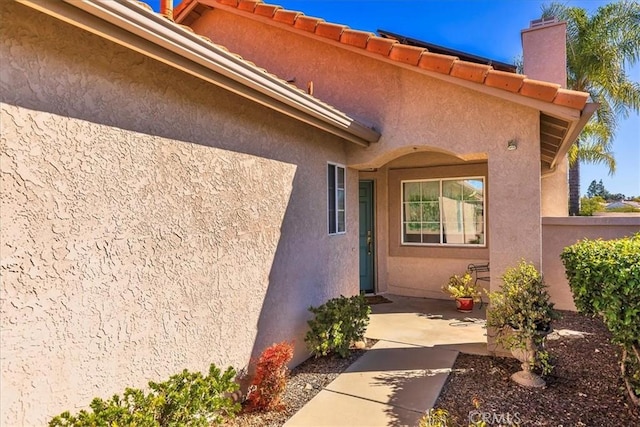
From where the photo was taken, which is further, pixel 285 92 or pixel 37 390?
pixel 285 92

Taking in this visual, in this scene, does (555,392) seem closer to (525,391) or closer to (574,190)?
(525,391)

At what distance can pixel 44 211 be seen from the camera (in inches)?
128

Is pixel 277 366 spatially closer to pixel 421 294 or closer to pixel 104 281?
pixel 104 281

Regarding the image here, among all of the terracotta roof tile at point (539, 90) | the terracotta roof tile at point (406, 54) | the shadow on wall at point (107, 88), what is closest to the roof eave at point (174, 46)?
the shadow on wall at point (107, 88)

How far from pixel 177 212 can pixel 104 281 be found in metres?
1.17

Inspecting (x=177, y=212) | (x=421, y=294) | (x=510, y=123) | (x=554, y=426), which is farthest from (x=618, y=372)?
(x=177, y=212)

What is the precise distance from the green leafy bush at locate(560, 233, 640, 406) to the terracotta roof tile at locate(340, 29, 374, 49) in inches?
230

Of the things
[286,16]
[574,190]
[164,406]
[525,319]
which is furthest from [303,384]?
[574,190]

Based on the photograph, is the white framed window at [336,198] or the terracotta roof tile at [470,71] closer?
the terracotta roof tile at [470,71]

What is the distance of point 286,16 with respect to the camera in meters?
8.98

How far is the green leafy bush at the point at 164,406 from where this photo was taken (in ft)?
10.6

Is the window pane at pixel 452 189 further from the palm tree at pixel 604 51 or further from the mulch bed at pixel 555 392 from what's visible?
the palm tree at pixel 604 51

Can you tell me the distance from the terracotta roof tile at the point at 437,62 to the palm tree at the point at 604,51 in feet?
44.5

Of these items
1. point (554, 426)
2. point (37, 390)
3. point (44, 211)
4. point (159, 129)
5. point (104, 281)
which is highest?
point (159, 129)
